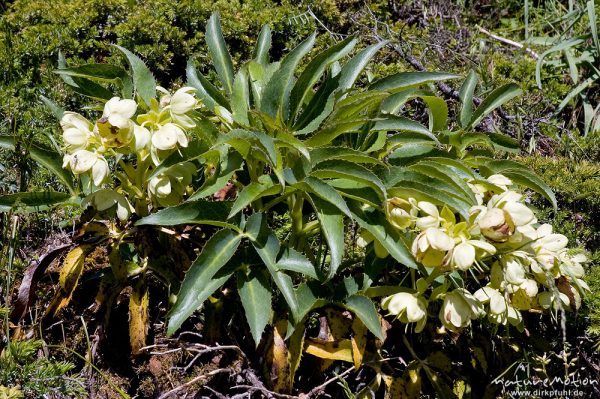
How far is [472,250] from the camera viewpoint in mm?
1376

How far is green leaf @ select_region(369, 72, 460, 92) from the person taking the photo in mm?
1604

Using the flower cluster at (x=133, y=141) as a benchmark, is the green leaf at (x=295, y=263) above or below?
below

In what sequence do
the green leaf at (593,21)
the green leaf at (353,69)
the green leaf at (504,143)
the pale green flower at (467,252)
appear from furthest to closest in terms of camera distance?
the green leaf at (593,21) < the green leaf at (504,143) < the green leaf at (353,69) < the pale green flower at (467,252)

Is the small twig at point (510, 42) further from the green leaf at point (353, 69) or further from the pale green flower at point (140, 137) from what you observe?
the pale green flower at point (140, 137)

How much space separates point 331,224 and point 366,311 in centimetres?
21

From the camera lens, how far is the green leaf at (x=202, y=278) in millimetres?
1387

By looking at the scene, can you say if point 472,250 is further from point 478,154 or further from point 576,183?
point 576,183

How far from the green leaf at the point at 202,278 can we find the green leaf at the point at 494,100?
74 centimetres

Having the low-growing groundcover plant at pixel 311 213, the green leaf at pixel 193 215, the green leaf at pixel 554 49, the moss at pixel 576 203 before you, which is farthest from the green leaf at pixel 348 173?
the green leaf at pixel 554 49

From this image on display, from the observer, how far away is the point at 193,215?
57.1 inches

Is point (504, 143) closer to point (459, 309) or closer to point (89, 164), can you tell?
point (459, 309)

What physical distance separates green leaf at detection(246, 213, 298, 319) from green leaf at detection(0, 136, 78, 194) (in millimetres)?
506

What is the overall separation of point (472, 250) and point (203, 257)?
539mm

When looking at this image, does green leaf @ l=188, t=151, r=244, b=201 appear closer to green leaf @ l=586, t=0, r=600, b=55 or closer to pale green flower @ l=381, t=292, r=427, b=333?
pale green flower @ l=381, t=292, r=427, b=333
